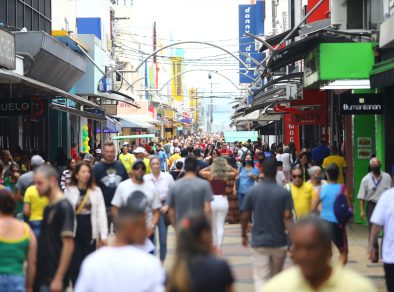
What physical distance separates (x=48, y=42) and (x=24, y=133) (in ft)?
21.7

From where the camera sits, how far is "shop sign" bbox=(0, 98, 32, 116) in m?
22.6

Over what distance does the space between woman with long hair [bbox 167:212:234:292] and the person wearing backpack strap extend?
19.5ft

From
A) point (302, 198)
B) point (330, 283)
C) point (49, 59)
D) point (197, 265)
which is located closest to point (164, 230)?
point (302, 198)

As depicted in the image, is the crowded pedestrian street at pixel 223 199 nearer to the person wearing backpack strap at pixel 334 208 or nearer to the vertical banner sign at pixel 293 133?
the person wearing backpack strap at pixel 334 208

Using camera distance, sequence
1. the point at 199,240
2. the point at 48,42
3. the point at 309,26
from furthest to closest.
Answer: the point at 48,42, the point at 309,26, the point at 199,240

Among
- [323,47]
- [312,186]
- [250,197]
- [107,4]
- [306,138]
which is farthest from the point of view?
[107,4]

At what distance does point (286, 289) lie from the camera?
461cm

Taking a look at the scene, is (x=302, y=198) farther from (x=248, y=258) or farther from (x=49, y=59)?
(x=49, y=59)

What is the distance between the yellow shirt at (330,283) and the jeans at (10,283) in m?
2.97

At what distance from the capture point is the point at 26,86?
77.0 feet

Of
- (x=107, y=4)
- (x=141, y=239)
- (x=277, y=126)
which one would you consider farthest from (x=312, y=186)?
(x=107, y=4)

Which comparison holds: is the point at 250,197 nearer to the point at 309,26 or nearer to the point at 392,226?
the point at 392,226

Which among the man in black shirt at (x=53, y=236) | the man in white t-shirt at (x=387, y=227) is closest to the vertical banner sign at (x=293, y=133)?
the man in white t-shirt at (x=387, y=227)

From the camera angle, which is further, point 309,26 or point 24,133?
point 24,133
